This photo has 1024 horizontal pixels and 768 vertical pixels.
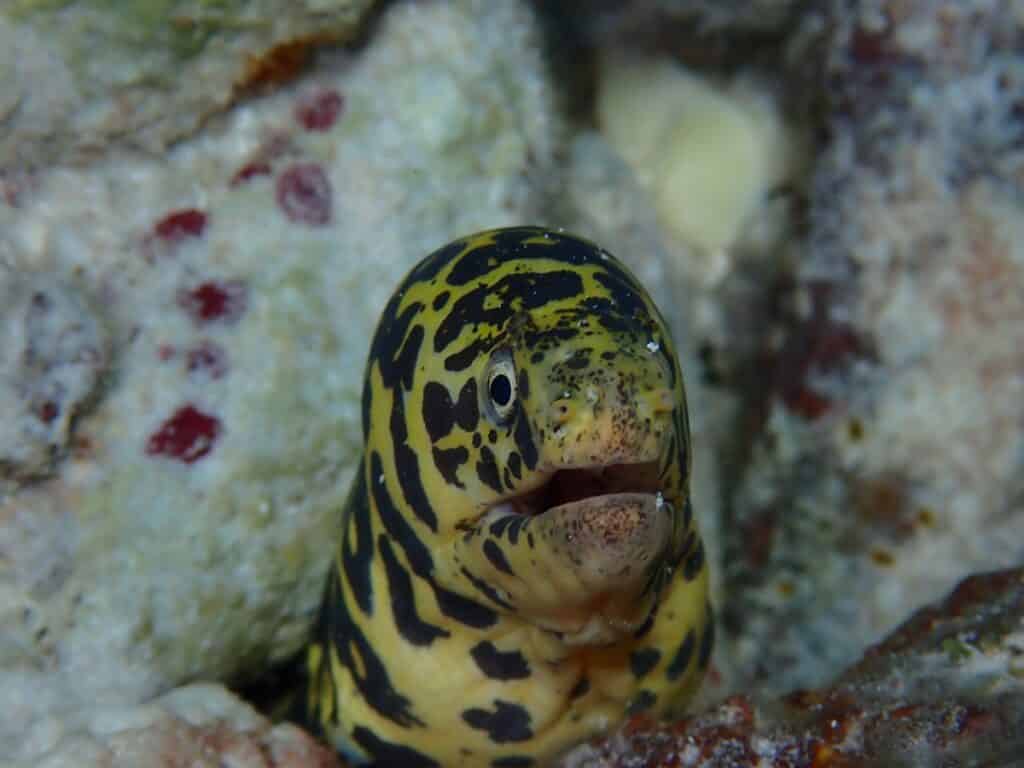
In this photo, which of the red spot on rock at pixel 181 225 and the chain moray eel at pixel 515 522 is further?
the red spot on rock at pixel 181 225

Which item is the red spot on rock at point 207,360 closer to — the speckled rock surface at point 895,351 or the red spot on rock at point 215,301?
the red spot on rock at point 215,301

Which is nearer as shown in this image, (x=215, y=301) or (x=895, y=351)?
(x=215, y=301)

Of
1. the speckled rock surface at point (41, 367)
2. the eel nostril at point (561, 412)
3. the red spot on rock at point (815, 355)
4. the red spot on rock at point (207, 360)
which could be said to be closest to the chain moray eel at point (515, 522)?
the eel nostril at point (561, 412)

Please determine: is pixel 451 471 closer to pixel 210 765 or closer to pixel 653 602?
pixel 653 602

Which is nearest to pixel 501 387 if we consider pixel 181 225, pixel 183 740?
pixel 183 740

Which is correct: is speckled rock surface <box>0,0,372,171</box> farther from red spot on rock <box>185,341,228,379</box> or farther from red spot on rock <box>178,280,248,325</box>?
red spot on rock <box>185,341,228,379</box>

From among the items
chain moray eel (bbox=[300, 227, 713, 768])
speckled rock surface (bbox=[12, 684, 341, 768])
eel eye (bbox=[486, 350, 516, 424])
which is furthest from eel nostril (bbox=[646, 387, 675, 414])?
speckled rock surface (bbox=[12, 684, 341, 768])

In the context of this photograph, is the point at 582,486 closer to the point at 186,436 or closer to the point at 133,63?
the point at 186,436
